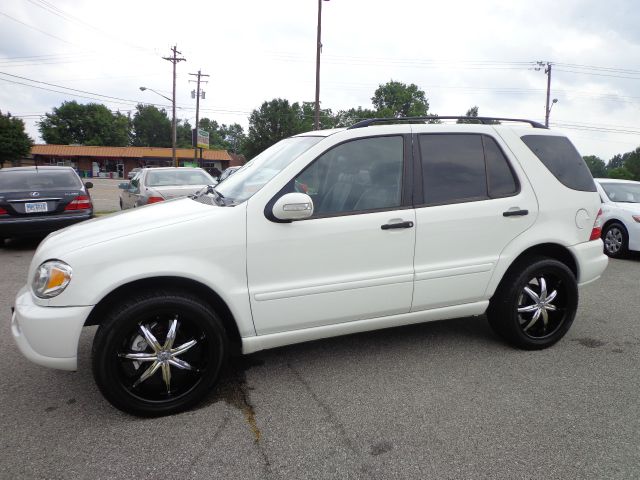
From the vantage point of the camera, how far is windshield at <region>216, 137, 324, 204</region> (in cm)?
309

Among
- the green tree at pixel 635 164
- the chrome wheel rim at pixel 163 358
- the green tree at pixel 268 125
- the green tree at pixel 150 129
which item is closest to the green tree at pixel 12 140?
the green tree at pixel 268 125

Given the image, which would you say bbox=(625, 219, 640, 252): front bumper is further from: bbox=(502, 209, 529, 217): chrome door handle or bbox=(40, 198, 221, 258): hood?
bbox=(40, 198, 221, 258): hood

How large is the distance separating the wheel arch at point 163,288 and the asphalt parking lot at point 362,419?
569 mm

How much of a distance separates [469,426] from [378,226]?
1336 mm

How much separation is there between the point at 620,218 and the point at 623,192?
972 mm

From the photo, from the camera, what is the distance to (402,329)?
414cm

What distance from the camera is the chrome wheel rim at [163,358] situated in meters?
2.62

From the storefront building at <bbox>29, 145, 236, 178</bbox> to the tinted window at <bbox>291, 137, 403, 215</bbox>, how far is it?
62046 mm

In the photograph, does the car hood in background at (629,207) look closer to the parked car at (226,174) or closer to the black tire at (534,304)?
the black tire at (534,304)

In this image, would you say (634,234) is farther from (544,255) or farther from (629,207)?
(544,255)

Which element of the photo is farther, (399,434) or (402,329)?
(402,329)

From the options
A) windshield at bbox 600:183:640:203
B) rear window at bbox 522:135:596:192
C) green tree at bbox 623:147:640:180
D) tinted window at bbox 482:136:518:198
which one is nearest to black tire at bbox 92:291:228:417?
tinted window at bbox 482:136:518:198

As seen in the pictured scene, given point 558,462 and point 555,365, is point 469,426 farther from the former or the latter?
point 555,365

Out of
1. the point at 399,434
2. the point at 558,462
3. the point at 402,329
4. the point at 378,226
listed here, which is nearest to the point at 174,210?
the point at 378,226
